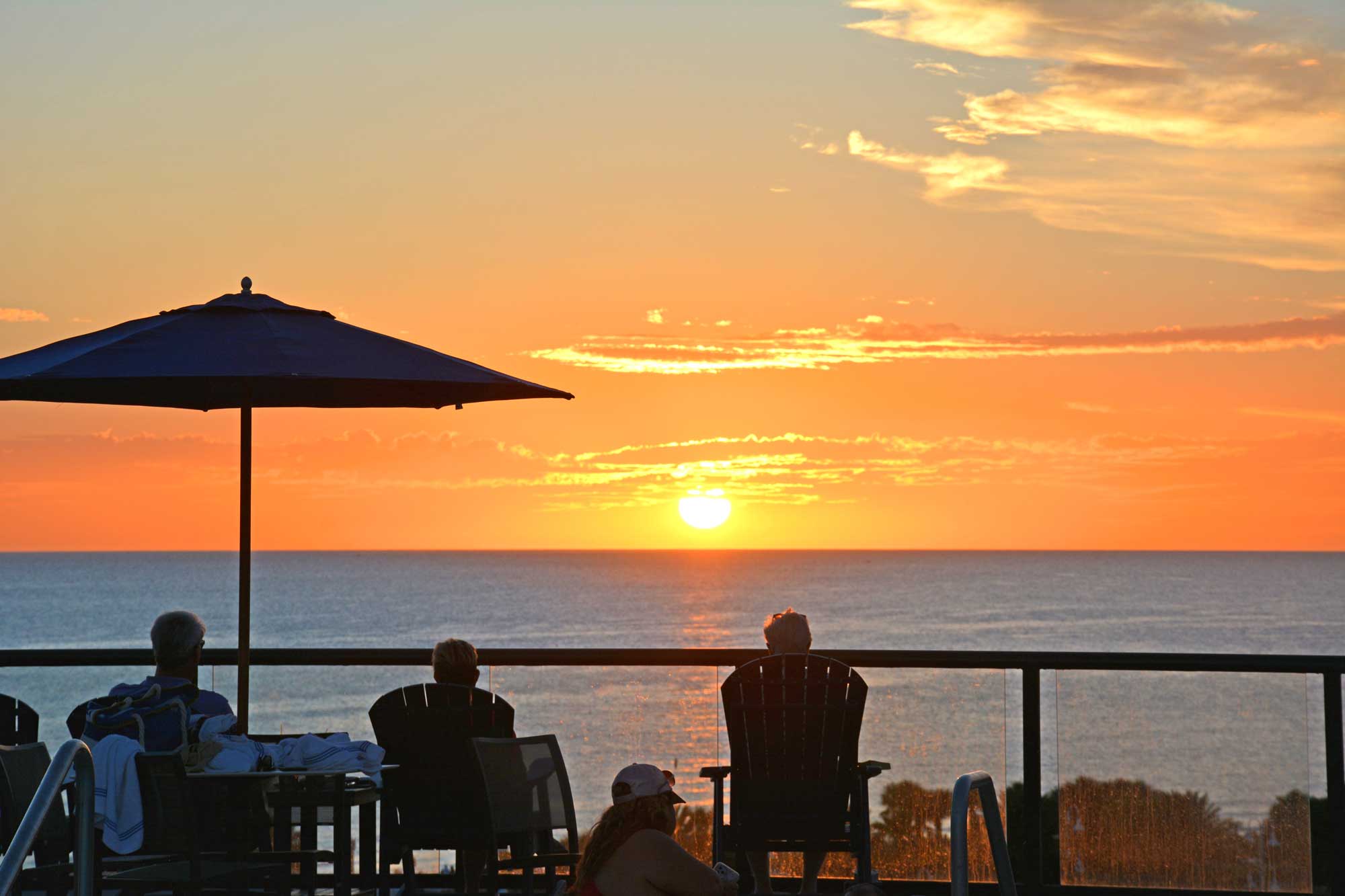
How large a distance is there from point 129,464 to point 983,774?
255 ft

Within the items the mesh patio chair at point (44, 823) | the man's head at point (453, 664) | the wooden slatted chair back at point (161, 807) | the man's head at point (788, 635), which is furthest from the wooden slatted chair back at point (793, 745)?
the mesh patio chair at point (44, 823)

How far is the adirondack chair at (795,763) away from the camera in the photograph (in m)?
5.62

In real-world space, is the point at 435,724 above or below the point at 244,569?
below

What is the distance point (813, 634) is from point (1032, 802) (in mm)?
65830

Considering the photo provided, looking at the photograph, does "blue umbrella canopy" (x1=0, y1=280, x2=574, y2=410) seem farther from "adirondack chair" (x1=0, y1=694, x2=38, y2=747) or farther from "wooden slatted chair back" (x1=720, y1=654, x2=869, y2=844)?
"wooden slatted chair back" (x1=720, y1=654, x2=869, y2=844)

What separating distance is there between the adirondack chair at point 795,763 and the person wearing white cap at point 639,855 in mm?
1599

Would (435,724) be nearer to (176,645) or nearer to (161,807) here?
(176,645)

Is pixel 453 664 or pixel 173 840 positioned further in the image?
pixel 453 664

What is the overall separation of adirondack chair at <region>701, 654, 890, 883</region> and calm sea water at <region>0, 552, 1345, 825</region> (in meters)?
0.28

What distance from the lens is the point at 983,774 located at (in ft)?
12.8

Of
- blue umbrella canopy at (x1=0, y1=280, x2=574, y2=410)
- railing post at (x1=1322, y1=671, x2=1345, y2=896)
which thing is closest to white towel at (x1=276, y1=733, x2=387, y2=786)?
blue umbrella canopy at (x1=0, y1=280, x2=574, y2=410)

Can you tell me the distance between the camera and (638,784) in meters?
4.03

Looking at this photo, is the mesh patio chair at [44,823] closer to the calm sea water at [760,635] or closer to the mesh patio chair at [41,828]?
the mesh patio chair at [41,828]

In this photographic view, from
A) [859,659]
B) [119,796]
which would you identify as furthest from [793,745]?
[119,796]
